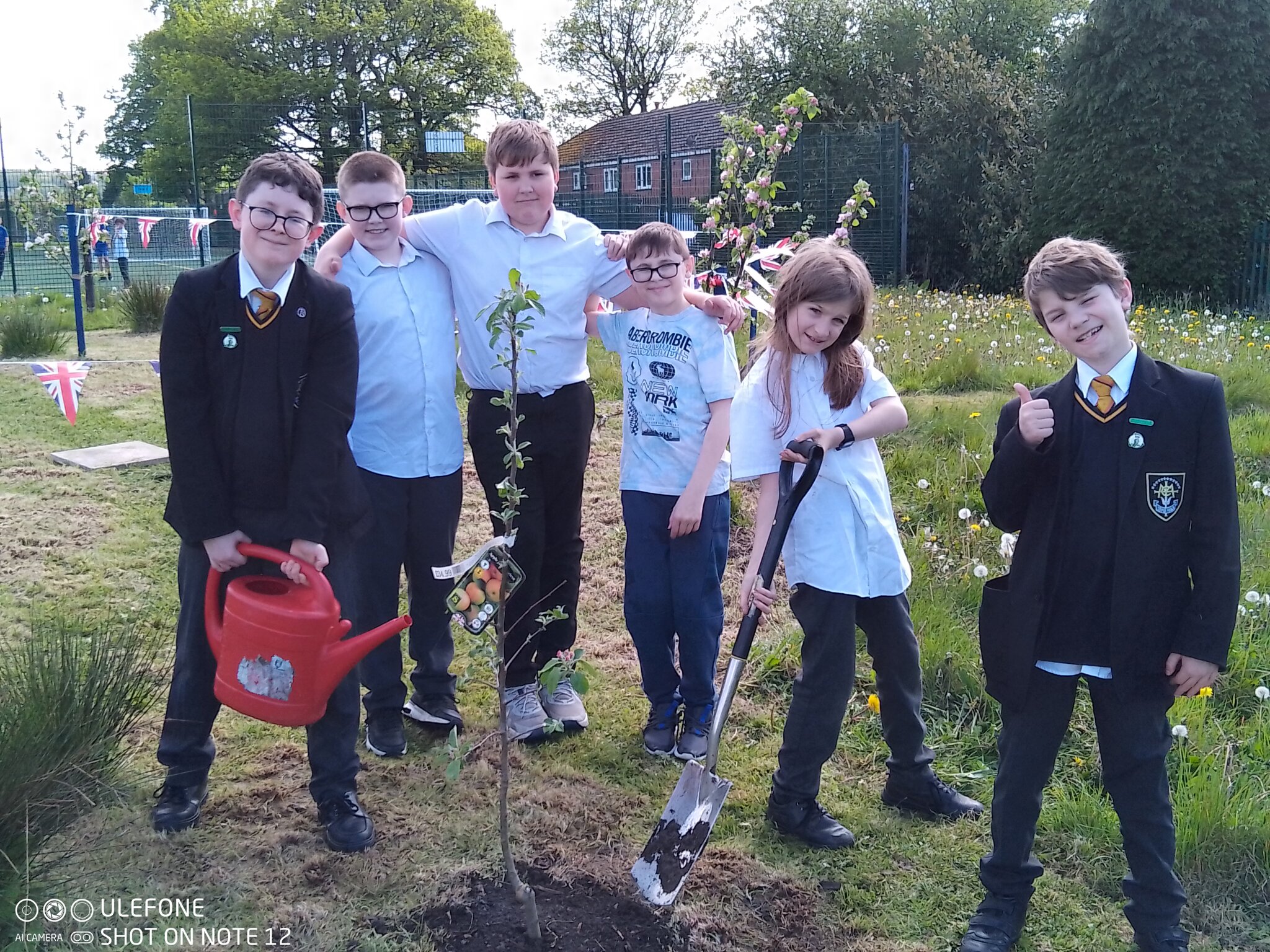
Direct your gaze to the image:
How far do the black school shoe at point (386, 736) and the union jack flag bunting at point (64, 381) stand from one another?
2523mm

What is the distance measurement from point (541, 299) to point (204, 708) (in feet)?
4.93

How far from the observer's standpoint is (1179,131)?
12.8m

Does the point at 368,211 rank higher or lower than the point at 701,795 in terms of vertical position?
higher

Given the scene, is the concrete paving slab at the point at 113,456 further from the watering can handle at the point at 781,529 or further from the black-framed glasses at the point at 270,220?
the watering can handle at the point at 781,529

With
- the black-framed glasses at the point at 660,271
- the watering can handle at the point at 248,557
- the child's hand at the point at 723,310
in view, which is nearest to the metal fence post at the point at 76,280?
the watering can handle at the point at 248,557

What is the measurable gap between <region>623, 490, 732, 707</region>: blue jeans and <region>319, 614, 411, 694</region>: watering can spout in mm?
891

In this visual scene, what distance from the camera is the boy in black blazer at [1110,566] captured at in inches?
86.0

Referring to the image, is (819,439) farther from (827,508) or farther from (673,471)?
(673,471)

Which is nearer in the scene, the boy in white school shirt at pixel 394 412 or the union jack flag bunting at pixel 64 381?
the boy in white school shirt at pixel 394 412

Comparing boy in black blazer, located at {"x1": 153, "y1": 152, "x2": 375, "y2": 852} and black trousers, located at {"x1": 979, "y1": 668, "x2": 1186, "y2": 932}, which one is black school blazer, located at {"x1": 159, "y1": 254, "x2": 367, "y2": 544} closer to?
boy in black blazer, located at {"x1": 153, "y1": 152, "x2": 375, "y2": 852}

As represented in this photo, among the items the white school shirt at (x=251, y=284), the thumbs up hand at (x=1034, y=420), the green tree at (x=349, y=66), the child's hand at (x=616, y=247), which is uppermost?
the green tree at (x=349, y=66)

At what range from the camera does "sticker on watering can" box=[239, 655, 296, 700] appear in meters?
2.55

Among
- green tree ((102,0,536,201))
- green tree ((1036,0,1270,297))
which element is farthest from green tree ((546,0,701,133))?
green tree ((1036,0,1270,297))

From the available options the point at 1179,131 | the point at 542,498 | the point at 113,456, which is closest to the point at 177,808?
the point at 542,498
